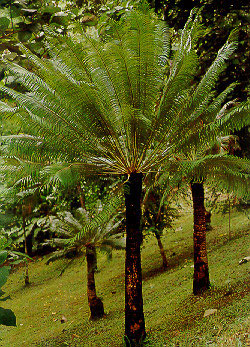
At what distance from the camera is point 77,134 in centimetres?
444

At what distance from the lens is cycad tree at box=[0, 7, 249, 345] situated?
383 centimetres

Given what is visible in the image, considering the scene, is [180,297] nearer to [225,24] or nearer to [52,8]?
[225,24]

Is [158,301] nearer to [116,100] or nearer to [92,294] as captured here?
[92,294]

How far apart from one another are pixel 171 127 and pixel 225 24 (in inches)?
92.4

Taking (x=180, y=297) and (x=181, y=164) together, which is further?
(x=180, y=297)

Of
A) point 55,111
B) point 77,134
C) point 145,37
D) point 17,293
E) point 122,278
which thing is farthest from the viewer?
point 17,293

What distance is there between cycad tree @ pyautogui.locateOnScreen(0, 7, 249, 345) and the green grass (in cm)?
99

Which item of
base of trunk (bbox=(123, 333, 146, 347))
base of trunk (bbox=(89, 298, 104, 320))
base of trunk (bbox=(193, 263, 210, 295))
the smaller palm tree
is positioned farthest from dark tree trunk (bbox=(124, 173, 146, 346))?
base of trunk (bbox=(89, 298, 104, 320))

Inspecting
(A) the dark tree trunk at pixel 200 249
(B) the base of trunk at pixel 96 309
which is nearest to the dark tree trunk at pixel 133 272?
(A) the dark tree trunk at pixel 200 249

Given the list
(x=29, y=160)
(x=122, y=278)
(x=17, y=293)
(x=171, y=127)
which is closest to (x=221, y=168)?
(x=171, y=127)

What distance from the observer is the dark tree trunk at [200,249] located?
620cm

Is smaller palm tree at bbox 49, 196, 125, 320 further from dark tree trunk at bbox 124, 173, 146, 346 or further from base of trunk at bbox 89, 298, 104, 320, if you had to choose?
dark tree trunk at bbox 124, 173, 146, 346

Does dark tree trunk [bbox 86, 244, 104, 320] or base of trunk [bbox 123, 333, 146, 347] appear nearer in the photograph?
base of trunk [bbox 123, 333, 146, 347]

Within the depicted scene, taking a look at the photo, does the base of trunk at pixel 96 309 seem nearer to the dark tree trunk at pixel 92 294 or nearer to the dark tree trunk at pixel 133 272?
the dark tree trunk at pixel 92 294
